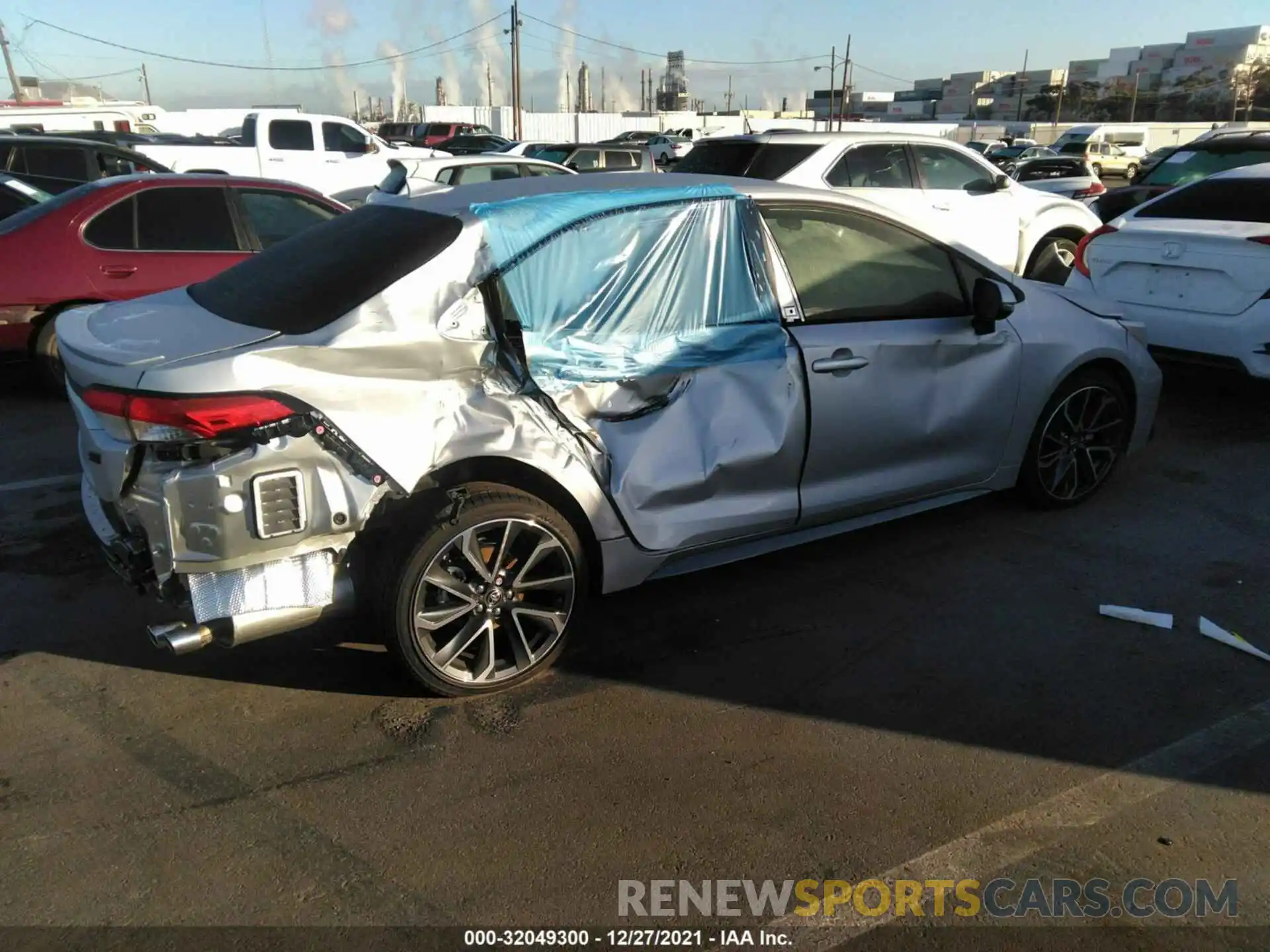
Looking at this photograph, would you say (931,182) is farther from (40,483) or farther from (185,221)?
(40,483)

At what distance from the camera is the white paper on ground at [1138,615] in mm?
3893

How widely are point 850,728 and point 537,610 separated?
1.13 metres

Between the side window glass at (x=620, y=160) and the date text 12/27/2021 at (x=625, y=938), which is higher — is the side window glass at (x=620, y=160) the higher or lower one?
the higher one

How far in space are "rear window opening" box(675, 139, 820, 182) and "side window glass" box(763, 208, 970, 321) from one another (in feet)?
13.8

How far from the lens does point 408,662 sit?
317 centimetres

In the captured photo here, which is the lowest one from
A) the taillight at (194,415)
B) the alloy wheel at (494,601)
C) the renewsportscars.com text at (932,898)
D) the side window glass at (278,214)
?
the renewsportscars.com text at (932,898)

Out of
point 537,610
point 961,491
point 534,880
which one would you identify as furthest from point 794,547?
point 534,880

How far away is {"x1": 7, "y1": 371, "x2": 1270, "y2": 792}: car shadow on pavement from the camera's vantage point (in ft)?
10.9

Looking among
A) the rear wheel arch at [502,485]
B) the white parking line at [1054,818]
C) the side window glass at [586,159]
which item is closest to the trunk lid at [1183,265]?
the white parking line at [1054,818]

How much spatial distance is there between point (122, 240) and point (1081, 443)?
6.22 m

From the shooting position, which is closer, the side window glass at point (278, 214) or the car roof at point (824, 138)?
the side window glass at point (278, 214)

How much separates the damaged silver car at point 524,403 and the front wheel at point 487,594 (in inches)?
0.4

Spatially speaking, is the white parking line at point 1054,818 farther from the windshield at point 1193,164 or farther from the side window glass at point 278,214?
the windshield at point 1193,164

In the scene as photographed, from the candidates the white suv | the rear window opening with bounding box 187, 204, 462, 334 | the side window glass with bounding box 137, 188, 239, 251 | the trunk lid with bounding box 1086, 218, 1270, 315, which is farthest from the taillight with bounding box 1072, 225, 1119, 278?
the side window glass with bounding box 137, 188, 239, 251
